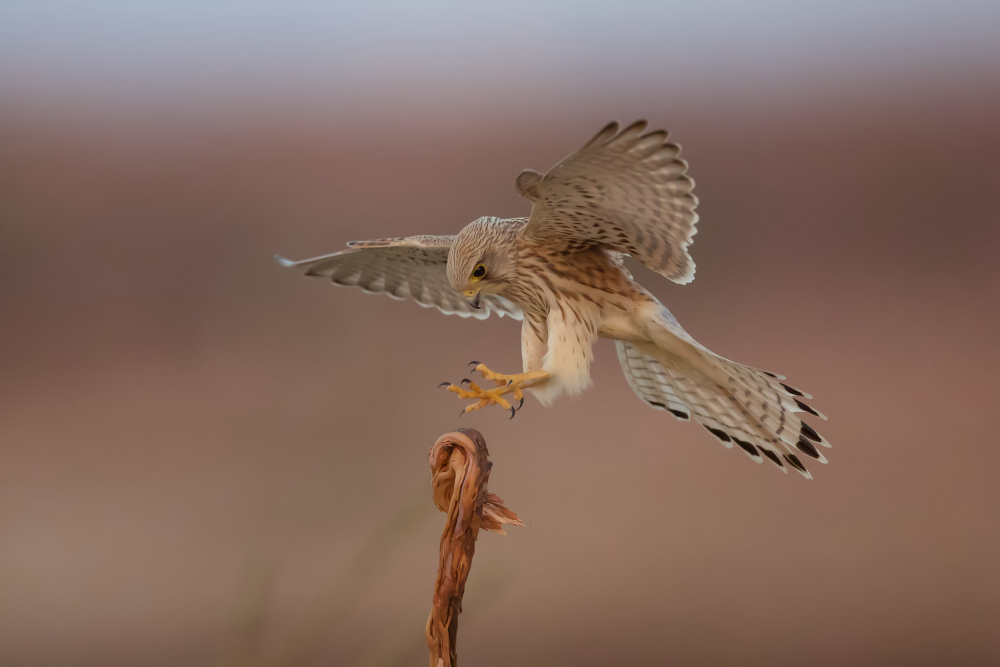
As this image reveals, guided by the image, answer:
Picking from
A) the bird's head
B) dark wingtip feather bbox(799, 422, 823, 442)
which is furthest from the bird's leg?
dark wingtip feather bbox(799, 422, 823, 442)

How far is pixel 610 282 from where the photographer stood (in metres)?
1.09

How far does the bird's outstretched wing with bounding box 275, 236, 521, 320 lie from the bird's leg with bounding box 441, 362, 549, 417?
289 mm

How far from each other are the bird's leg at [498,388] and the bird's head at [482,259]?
119mm

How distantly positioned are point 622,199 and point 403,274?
464 millimetres

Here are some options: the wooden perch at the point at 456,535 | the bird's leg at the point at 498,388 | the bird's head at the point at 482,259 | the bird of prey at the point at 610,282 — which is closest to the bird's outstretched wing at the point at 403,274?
the bird of prey at the point at 610,282

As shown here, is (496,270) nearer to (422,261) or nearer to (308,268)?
(422,261)

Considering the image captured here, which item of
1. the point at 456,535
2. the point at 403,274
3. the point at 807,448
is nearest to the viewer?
the point at 456,535

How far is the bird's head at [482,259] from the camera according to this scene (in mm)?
989

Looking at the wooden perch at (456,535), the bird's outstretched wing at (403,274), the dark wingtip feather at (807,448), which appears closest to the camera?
the wooden perch at (456,535)

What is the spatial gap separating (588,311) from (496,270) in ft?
0.47

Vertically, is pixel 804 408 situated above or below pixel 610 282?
below

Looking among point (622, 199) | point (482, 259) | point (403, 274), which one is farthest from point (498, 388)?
point (403, 274)

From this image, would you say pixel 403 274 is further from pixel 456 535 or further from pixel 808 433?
pixel 808 433

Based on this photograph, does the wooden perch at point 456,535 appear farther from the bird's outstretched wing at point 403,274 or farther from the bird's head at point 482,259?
the bird's outstretched wing at point 403,274
